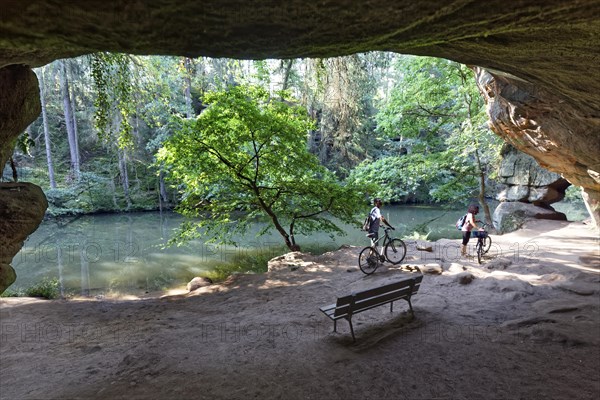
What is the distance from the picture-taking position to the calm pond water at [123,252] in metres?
10.5

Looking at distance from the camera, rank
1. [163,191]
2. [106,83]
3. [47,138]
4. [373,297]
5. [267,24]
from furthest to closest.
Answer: [163,191] → [47,138] → [106,83] → [373,297] → [267,24]

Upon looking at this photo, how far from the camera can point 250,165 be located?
9695 mm

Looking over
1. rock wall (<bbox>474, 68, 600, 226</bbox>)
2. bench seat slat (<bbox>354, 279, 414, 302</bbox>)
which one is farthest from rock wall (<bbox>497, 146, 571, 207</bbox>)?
bench seat slat (<bbox>354, 279, 414, 302</bbox>)

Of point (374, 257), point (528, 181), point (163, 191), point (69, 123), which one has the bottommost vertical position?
point (374, 257)

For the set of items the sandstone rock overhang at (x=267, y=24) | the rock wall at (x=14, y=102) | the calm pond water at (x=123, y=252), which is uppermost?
the rock wall at (x=14, y=102)

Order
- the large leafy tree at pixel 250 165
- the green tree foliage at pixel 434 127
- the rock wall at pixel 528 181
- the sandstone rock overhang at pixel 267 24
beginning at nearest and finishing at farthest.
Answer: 1. the sandstone rock overhang at pixel 267 24
2. the large leafy tree at pixel 250 165
3. the green tree foliage at pixel 434 127
4. the rock wall at pixel 528 181

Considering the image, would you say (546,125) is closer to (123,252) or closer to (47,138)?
→ (123,252)

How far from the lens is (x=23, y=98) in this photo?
402 cm

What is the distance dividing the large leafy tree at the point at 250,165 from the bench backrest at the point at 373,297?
15.1ft

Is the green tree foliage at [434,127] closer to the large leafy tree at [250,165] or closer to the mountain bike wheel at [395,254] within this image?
the large leafy tree at [250,165]

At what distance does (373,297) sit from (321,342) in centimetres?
102

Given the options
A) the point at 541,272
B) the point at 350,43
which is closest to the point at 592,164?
the point at 541,272

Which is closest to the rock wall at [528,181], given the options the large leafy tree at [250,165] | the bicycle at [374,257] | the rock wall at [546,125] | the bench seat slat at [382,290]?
the rock wall at [546,125]

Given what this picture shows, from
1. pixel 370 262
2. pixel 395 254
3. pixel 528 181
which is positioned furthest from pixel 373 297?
pixel 528 181
